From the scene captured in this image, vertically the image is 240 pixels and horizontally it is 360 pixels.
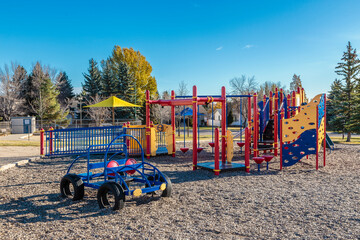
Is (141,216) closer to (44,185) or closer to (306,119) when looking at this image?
(44,185)

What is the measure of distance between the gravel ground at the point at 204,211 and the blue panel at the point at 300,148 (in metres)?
1.24

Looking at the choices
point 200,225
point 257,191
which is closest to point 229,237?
point 200,225

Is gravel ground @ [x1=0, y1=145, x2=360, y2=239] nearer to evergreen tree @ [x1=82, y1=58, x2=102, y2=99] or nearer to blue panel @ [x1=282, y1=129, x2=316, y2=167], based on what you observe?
blue panel @ [x1=282, y1=129, x2=316, y2=167]

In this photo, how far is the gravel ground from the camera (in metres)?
4.42

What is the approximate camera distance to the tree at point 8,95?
40.3 m

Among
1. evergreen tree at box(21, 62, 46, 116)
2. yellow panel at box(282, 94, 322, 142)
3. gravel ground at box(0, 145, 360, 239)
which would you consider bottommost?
A: gravel ground at box(0, 145, 360, 239)

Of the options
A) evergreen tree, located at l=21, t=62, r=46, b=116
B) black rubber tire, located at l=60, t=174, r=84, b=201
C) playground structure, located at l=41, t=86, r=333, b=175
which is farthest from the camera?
evergreen tree, located at l=21, t=62, r=46, b=116

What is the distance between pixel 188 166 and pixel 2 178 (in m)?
5.83

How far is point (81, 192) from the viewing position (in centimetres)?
617

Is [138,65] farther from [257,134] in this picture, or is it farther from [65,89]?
[257,134]

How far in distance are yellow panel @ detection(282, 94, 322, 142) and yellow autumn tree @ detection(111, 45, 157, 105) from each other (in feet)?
129

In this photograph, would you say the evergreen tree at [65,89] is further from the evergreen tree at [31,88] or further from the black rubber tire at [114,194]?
the black rubber tire at [114,194]

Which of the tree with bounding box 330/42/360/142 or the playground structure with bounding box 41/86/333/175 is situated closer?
the playground structure with bounding box 41/86/333/175

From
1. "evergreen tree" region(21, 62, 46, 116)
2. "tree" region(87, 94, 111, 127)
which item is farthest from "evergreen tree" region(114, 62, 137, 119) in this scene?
"evergreen tree" region(21, 62, 46, 116)
